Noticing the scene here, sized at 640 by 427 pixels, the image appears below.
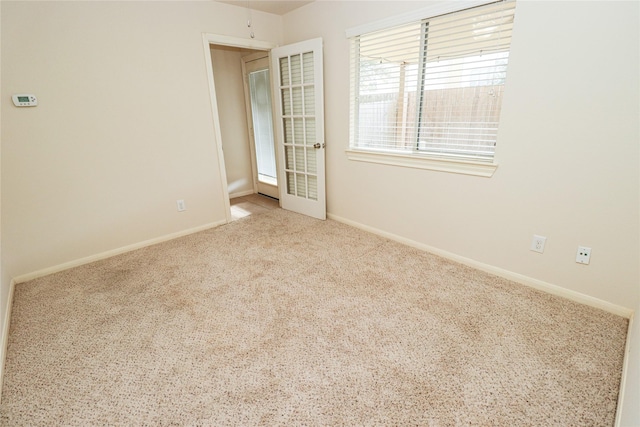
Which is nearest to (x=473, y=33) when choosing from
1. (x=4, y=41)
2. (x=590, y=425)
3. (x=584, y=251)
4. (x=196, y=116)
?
(x=584, y=251)

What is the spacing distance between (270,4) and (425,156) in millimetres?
2344

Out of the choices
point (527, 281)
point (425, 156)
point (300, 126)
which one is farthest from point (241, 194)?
point (527, 281)

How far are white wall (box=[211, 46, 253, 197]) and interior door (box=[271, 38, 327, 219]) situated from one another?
3.47 feet

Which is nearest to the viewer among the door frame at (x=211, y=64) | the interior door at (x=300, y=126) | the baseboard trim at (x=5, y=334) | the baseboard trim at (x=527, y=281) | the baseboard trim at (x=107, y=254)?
the baseboard trim at (x=5, y=334)

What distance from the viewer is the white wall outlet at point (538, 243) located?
6.95 feet

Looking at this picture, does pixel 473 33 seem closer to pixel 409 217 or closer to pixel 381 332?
pixel 409 217

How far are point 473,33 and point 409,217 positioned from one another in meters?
1.54

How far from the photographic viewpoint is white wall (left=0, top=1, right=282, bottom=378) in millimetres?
2283

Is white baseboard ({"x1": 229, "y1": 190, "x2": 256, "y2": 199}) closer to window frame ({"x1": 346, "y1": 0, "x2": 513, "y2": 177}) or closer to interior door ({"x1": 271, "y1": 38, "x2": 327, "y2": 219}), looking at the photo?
interior door ({"x1": 271, "y1": 38, "x2": 327, "y2": 219})

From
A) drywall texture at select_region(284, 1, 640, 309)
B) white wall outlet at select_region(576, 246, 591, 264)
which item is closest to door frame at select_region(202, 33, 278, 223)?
drywall texture at select_region(284, 1, 640, 309)

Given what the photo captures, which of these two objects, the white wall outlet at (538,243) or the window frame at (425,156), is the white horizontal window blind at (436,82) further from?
the white wall outlet at (538,243)

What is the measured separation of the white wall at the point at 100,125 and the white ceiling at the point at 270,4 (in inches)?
4.2

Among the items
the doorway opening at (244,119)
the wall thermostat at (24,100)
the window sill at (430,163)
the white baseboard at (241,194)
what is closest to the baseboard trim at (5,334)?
the wall thermostat at (24,100)

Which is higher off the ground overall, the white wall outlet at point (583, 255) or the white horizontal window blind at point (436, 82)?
the white horizontal window blind at point (436, 82)
